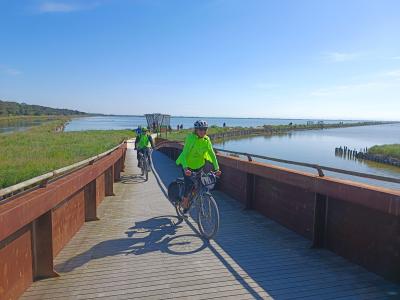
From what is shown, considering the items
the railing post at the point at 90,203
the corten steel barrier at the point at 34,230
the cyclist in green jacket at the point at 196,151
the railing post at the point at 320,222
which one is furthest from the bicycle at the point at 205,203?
the corten steel barrier at the point at 34,230

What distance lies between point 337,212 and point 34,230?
164 inches

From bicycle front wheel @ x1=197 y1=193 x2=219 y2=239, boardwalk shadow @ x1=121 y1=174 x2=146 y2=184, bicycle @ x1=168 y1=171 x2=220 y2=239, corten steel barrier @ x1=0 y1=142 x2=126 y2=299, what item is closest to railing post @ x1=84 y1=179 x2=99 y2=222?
corten steel barrier @ x1=0 y1=142 x2=126 y2=299

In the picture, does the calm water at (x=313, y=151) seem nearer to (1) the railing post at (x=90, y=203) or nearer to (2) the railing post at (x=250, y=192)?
(2) the railing post at (x=250, y=192)

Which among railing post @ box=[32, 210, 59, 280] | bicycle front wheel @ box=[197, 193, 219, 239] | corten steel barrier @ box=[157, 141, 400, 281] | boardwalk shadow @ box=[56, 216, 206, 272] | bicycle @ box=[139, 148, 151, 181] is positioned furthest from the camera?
bicycle @ box=[139, 148, 151, 181]

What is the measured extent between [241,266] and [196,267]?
609mm

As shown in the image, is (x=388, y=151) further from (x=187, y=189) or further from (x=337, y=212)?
(x=337, y=212)

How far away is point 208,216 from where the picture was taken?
6324 millimetres

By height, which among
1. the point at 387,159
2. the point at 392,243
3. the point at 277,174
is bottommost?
the point at 387,159

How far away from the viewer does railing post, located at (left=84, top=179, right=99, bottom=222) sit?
752cm

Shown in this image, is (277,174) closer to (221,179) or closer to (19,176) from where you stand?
(221,179)

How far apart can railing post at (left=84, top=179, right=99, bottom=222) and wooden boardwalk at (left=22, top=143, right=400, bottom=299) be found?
0.85 feet

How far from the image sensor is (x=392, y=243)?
4.45 m

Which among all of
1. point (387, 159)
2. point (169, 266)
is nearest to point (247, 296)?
point (169, 266)

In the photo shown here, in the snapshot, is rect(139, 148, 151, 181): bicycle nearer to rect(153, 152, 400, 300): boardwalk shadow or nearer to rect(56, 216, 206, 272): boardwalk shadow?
rect(56, 216, 206, 272): boardwalk shadow
